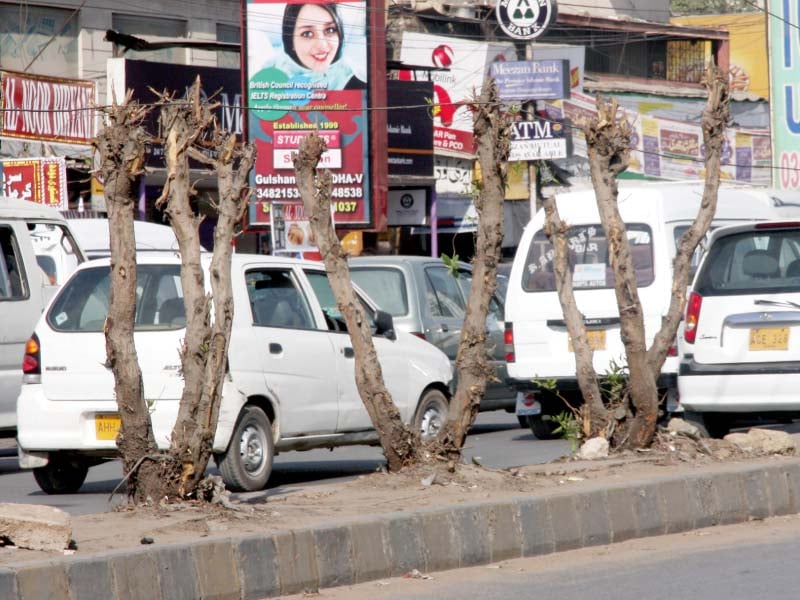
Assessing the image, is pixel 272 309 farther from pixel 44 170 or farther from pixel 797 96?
pixel 797 96

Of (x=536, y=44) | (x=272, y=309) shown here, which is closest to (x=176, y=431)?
(x=272, y=309)

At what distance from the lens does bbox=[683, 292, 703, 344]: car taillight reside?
10875 mm

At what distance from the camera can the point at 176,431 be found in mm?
7035

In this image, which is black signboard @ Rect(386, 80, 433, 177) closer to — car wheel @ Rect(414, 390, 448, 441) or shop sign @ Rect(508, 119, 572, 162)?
shop sign @ Rect(508, 119, 572, 162)

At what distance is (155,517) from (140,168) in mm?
1632

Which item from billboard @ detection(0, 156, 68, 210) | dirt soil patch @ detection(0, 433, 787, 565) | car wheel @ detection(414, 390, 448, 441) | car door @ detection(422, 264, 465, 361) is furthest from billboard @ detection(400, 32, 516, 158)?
dirt soil patch @ detection(0, 433, 787, 565)

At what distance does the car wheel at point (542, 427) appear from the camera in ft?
44.8

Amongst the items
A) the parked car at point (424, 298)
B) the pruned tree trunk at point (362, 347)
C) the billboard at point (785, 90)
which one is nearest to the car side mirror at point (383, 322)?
the pruned tree trunk at point (362, 347)

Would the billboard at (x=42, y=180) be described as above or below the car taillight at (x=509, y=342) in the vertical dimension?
above

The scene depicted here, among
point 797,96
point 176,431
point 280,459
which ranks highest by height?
point 797,96

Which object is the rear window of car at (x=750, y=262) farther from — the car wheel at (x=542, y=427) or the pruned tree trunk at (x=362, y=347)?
the pruned tree trunk at (x=362, y=347)

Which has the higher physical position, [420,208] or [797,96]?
[797,96]

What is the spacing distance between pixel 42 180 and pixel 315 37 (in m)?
7.55

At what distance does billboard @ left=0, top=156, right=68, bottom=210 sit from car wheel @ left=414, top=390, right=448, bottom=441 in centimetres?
1132
